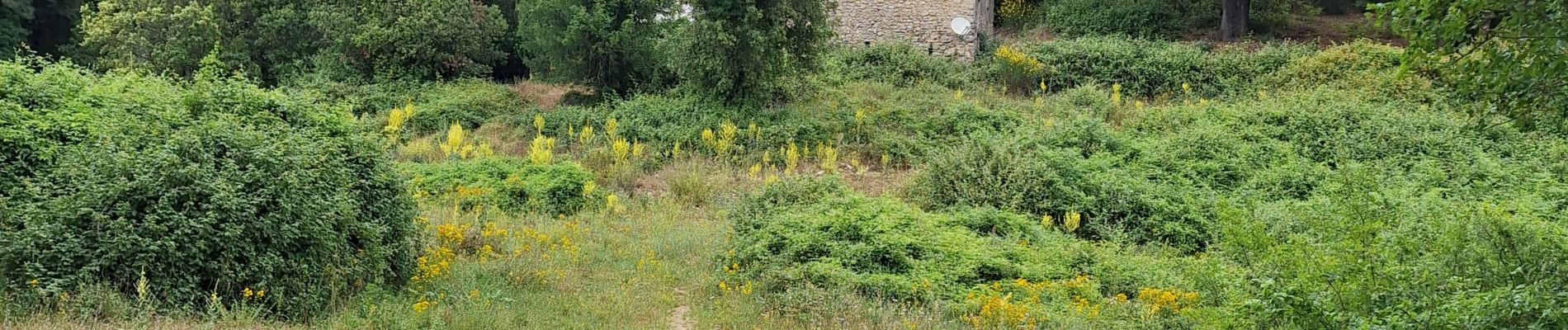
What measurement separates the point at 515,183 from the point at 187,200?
5274 millimetres

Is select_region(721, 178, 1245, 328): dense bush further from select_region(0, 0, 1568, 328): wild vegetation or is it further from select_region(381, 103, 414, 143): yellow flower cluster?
select_region(381, 103, 414, 143): yellow flower cluster

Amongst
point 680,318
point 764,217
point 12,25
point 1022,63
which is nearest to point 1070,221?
point 764,217

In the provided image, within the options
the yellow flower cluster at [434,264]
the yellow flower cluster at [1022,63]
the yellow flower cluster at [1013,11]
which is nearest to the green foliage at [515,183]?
the yellow flower cluster at [434,264]

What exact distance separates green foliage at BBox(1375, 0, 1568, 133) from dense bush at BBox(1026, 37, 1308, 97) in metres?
12.5

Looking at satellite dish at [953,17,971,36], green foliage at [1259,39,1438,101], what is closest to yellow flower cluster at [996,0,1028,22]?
satellite dish at [953,17,971,36]

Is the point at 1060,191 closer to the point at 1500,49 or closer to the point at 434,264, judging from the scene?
the point at 1500,49

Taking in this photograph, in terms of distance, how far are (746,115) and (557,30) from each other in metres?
4.02

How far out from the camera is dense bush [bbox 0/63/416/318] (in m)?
5.03

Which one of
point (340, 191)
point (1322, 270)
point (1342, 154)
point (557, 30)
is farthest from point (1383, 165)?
A: point (557, 30)

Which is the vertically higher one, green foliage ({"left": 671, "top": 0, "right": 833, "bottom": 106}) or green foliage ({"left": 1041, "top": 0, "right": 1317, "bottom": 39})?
green foliage ({"left": 671, "top": 0, "right": 833, "bottom": 106})

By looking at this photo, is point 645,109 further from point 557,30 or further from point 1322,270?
point 1322,270

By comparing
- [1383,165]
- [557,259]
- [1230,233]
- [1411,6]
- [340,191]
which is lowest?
[1383,165]

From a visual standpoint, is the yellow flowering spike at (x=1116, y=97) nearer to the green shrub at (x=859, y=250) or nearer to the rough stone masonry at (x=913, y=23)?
the rough stone masonry at (x=913, y=23)

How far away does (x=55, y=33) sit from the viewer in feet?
81.2
